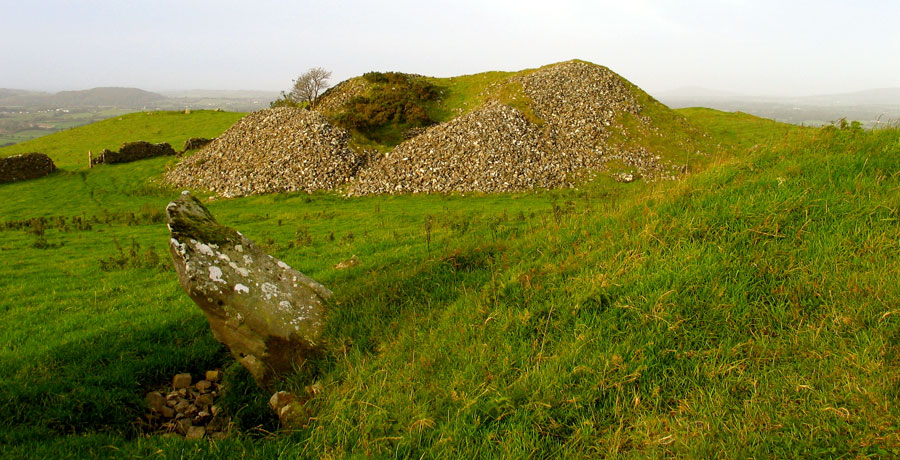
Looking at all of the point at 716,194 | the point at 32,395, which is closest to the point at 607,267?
the point at 716,194

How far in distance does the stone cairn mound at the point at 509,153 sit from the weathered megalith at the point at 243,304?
1973cm

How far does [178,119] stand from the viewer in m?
58.8

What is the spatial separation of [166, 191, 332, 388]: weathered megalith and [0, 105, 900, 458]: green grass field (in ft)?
1.36

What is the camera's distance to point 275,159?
29688 millimetres

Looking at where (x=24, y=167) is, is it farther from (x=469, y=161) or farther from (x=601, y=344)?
(x=601, y=344)

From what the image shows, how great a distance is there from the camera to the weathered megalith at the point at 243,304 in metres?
5.64

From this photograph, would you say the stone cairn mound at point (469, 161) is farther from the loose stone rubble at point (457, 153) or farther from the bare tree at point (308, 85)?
the bare tree at point (308, 85)

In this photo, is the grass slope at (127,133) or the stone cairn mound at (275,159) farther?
the grass slope at (127,133)

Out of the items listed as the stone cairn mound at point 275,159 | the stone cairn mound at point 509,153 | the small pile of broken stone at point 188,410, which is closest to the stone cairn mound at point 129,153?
the stone cairn mound at point 275,159

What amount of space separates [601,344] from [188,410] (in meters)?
5.35

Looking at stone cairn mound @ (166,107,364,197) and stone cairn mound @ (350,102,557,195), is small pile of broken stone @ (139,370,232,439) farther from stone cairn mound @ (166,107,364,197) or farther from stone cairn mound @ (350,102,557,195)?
stone cairn mound @ (166,107,364,197)

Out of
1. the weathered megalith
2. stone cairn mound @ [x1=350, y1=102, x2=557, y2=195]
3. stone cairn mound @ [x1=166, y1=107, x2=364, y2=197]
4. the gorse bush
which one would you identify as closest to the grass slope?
stone cairn mound @ [x1=166, y1=107, x2=364, y2=197]

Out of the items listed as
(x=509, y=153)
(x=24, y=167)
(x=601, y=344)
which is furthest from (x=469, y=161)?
(x=24, y=167)

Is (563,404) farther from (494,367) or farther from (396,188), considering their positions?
(396,188)
